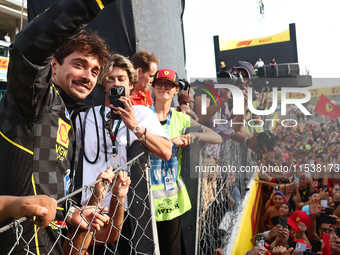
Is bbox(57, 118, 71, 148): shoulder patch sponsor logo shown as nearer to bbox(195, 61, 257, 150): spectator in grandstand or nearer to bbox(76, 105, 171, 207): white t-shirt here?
bbox(76, 105, 171, 207): white t-shirt

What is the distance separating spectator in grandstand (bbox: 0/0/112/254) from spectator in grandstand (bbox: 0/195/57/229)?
0.33 feet

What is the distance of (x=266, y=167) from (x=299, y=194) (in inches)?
37.7

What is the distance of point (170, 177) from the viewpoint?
6.19ft

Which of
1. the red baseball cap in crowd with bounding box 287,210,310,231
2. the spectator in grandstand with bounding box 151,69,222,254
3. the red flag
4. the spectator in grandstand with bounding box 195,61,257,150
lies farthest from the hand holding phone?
the red flag

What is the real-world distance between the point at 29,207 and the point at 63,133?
402 millimetres

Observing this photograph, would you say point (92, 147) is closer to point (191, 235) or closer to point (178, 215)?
point (178, 215)

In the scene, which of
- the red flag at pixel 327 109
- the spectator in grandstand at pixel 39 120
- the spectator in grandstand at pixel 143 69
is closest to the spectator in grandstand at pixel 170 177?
the spectator in grandstand at pixel 143 69

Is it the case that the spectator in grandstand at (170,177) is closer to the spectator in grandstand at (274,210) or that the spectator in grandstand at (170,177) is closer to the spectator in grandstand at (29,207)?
the spectator in grandstand at (29,207)

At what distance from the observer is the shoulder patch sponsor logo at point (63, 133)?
103cm

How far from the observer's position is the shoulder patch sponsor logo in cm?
103

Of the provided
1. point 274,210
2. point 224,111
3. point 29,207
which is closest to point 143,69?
point 224,111

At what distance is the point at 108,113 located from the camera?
162 cm

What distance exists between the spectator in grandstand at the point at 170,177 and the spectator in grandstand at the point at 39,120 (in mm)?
767

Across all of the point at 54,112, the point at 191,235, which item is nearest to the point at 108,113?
the point at 54,112
